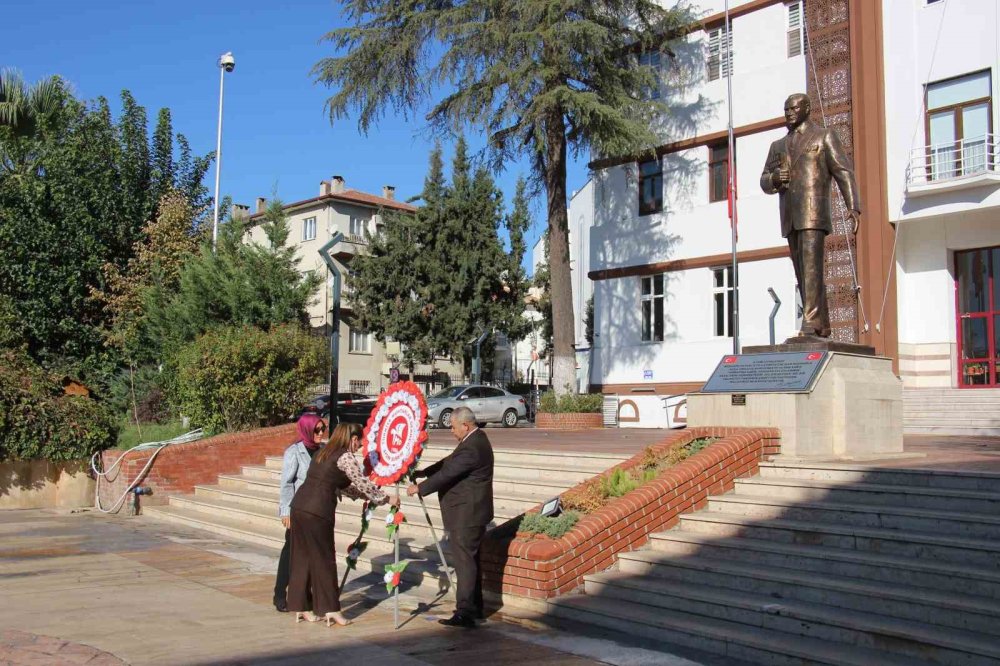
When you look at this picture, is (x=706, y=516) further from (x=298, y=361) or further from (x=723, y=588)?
(x=298, y=361)

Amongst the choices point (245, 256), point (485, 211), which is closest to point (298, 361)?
point (245, 256)

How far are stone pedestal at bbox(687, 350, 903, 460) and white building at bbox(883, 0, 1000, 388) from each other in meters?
12.4

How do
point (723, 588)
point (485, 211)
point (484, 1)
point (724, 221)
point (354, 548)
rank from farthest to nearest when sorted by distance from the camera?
point (485, 211)
point (724, 221)
point (484, 1)
point (354, 548)
point (723, 588)

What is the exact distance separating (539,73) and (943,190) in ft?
32.8

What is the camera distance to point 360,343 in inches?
1998

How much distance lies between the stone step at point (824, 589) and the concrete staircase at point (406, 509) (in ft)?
7.57

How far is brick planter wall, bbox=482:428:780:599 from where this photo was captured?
786 cm

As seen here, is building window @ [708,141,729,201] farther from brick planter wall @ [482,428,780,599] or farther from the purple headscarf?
the purple headscarf

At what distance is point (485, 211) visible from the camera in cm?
3972

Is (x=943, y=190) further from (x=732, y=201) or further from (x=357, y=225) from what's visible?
(x=357, y=225)

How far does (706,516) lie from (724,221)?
1835cm

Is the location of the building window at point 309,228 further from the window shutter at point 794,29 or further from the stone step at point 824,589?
the stone step at point 824,589

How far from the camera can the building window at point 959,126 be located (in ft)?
68.2

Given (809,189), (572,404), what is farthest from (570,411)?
(809,189)
